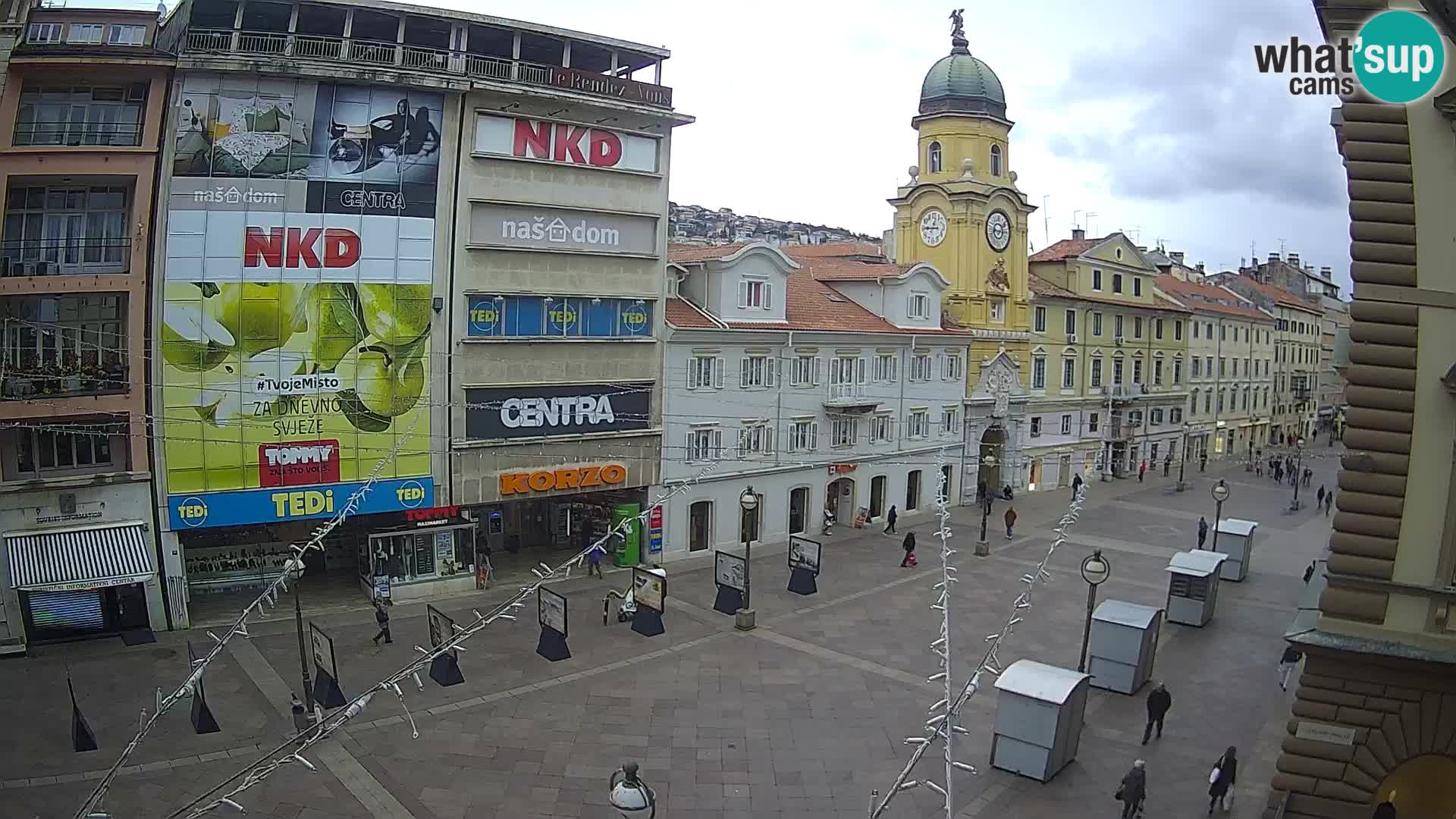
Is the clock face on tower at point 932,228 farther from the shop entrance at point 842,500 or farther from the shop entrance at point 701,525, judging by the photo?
the shop entrance at point 701,525

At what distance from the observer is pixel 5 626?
24656 millimetres

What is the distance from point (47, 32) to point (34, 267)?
22.3 ft

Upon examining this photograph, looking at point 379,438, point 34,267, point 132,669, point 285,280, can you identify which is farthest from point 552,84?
point 132,669

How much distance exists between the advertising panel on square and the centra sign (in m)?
2.67

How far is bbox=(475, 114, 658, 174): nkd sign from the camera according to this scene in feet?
99.5

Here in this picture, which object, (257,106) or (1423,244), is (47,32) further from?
(1423,244)

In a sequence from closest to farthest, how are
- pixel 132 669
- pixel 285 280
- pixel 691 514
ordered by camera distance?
1. pixel 132 669
2. pixel 285 280
3. pixel 691 514

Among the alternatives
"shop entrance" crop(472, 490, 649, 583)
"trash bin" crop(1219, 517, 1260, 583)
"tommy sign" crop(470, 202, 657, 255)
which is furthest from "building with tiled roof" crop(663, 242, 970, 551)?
"trash bin" crop(1219, 517, 1260, 583)

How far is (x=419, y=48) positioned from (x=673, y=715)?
20.4 m

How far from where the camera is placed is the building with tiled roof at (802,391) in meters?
36.4

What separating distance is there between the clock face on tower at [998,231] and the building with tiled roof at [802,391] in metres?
4.21

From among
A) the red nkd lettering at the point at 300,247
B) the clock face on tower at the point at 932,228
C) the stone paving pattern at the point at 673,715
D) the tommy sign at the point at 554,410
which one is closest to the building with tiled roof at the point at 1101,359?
the clock face on tower at the point at 932,228

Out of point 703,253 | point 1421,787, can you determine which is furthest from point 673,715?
point 703,253

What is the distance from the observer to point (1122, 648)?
2361cm
